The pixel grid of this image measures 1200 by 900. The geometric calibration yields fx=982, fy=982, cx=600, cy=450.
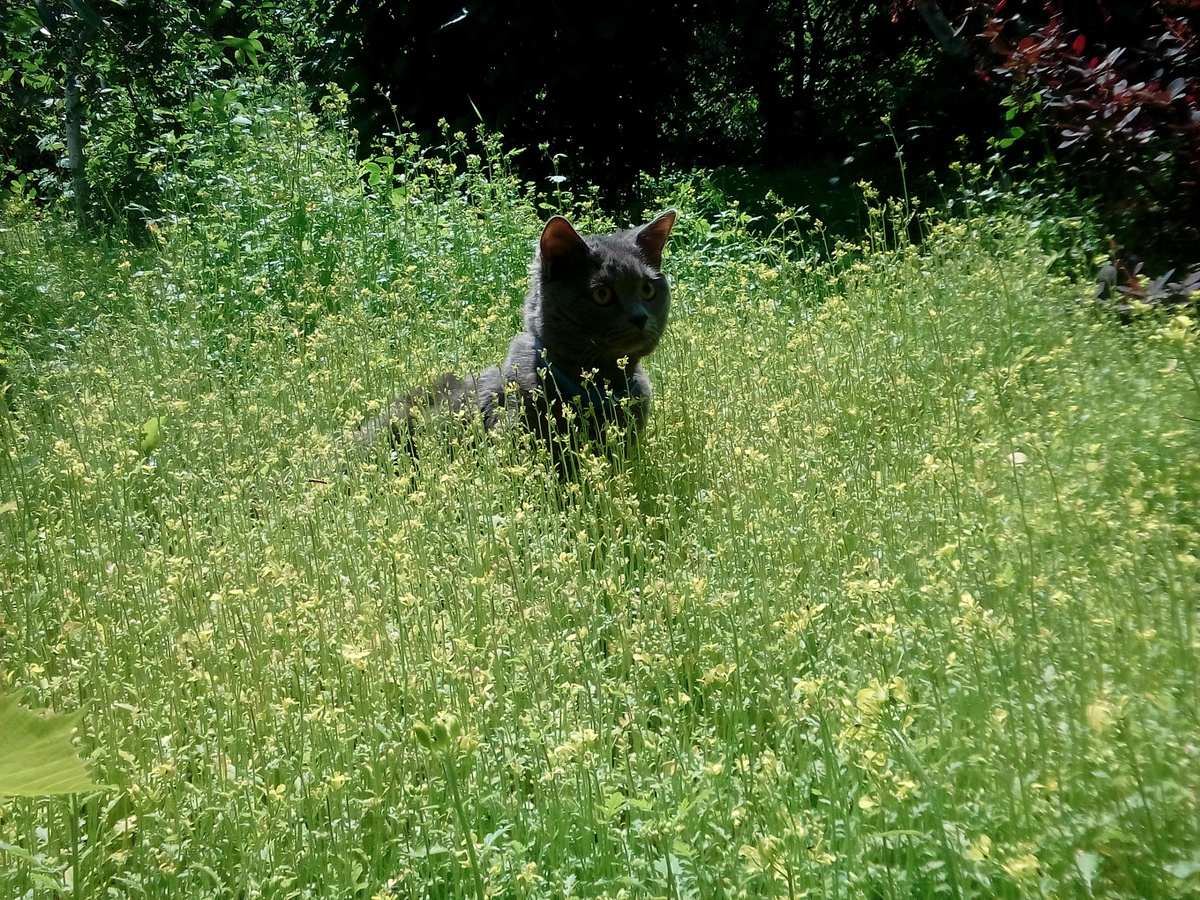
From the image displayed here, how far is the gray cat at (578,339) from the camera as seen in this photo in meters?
3.92

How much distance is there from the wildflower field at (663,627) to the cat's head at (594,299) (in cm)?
32

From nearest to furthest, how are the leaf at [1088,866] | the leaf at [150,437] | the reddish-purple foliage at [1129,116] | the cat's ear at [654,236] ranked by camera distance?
the leaf at [1088,866] < the leaf at [150,437] < the cat's ear at [654,236] < the reddish-purple foliage at [1129,116]

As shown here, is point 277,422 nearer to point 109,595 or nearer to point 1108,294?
point 109,595

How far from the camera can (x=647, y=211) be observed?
7695mm

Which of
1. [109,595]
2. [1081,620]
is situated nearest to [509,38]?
[109,595]

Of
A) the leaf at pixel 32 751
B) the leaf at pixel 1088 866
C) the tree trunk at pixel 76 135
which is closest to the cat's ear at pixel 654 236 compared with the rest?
the leaf at pixel 1088 866

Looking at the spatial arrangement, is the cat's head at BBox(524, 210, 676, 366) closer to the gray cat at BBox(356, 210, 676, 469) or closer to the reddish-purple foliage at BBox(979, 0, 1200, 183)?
the gray cat at BBox(356, 210, 676, 469)

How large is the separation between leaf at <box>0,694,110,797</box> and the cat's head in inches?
127

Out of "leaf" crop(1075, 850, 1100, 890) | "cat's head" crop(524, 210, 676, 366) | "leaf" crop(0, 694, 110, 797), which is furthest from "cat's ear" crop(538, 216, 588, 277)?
"leaf" crop(0, 694, 110, 797)

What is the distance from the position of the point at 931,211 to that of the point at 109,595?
14.3 feet

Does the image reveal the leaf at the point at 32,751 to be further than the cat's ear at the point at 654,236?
No

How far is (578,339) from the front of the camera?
405 cm

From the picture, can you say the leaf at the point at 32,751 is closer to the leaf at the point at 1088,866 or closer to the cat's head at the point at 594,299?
the leaf at the point at 1088,866

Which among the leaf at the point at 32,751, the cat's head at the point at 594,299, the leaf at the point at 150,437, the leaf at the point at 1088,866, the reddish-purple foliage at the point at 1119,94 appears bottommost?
the leaf at the point at 1088,866
